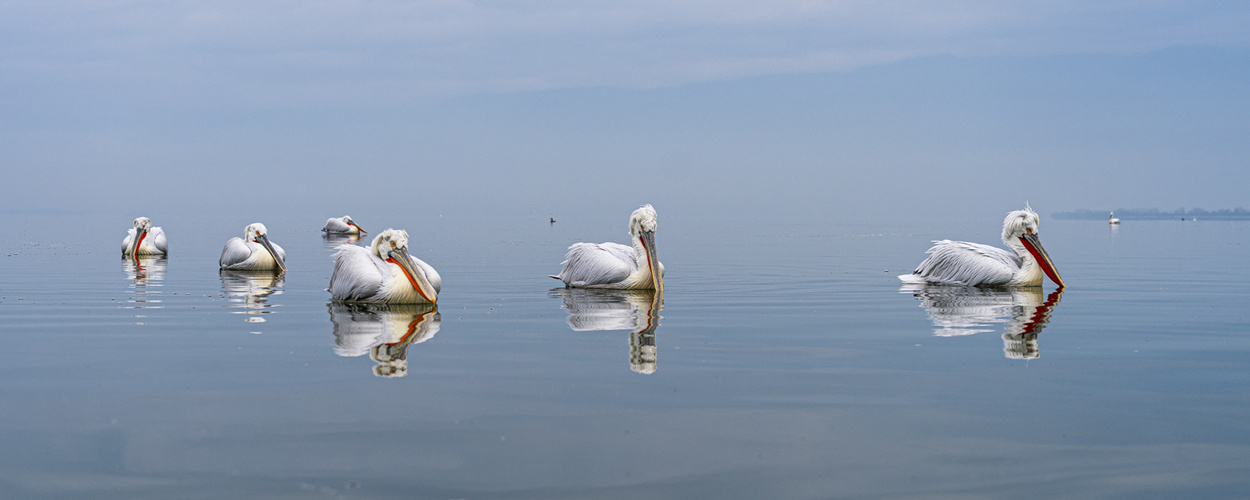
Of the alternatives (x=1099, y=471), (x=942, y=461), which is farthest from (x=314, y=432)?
(x=1099, y=471)

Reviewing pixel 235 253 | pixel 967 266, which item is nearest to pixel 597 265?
pixel 967 266

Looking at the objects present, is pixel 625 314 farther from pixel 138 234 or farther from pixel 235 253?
pixel 138 234

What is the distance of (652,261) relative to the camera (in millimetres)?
12711

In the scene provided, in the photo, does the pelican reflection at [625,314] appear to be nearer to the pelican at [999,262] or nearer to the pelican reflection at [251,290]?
the pelican reflection at [251,290]

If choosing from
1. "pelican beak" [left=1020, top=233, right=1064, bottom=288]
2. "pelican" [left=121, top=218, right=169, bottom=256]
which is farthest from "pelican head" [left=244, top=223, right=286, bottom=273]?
"pelican beak" [left=1020, top=233, right=1064, bottom=288]

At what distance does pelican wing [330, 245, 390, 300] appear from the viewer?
10.7m

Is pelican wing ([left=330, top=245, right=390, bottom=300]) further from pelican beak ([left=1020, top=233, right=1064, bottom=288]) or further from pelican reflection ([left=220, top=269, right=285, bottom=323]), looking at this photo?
pelican beak ([left=1020, top=233, right=1064, bottom=288])

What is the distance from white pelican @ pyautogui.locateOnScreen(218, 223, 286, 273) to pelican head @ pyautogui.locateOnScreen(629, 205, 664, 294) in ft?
22.1

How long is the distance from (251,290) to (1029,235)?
9.98 meters

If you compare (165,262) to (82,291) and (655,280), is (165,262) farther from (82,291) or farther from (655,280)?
(655,280)

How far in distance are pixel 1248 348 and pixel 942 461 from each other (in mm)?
4603

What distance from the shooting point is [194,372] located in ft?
21.5

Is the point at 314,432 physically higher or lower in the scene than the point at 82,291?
lower

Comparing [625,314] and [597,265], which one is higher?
[597,265]
